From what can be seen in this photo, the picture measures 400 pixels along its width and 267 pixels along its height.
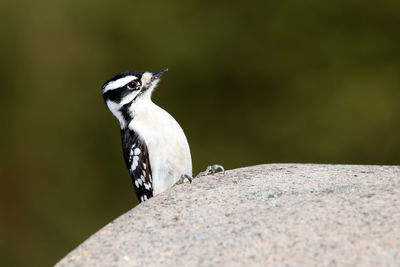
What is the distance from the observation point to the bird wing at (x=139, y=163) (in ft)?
17.0

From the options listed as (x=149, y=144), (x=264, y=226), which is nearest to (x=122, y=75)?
(x=149, y=144)

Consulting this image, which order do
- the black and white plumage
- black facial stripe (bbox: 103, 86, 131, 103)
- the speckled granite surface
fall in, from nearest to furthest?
1. the speckled granite surface
2. the black and white plumage
3. black facial stripe (bbox: 103, 86, 131, 103)

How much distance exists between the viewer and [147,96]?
5.64 m

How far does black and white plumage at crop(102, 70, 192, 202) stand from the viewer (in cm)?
511

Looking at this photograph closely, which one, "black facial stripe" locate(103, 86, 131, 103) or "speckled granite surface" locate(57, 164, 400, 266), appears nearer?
"speckled granite surface" locate(57, 164, 400, 266)

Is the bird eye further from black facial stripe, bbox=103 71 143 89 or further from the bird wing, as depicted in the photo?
the bird wing

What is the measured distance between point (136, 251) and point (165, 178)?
207 centimetres

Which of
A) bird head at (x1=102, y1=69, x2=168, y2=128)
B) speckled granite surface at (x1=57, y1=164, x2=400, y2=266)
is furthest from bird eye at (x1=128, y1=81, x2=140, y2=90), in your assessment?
speckled granite surface at (x1=57, y1=164, x2=400, y2=266)

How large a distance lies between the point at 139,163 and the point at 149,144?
6.9 inches

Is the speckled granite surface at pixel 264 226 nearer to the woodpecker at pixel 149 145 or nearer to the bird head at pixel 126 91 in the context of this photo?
the woodpecker at pixel 149 145

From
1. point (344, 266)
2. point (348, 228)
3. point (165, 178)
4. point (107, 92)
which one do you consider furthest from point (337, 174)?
point (107, 92)

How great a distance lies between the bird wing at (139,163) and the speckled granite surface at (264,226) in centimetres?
131

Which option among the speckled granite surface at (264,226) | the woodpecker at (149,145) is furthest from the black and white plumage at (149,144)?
the speckled granite surface at (264,226)

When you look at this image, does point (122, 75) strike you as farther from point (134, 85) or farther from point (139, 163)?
point (139, 163)
